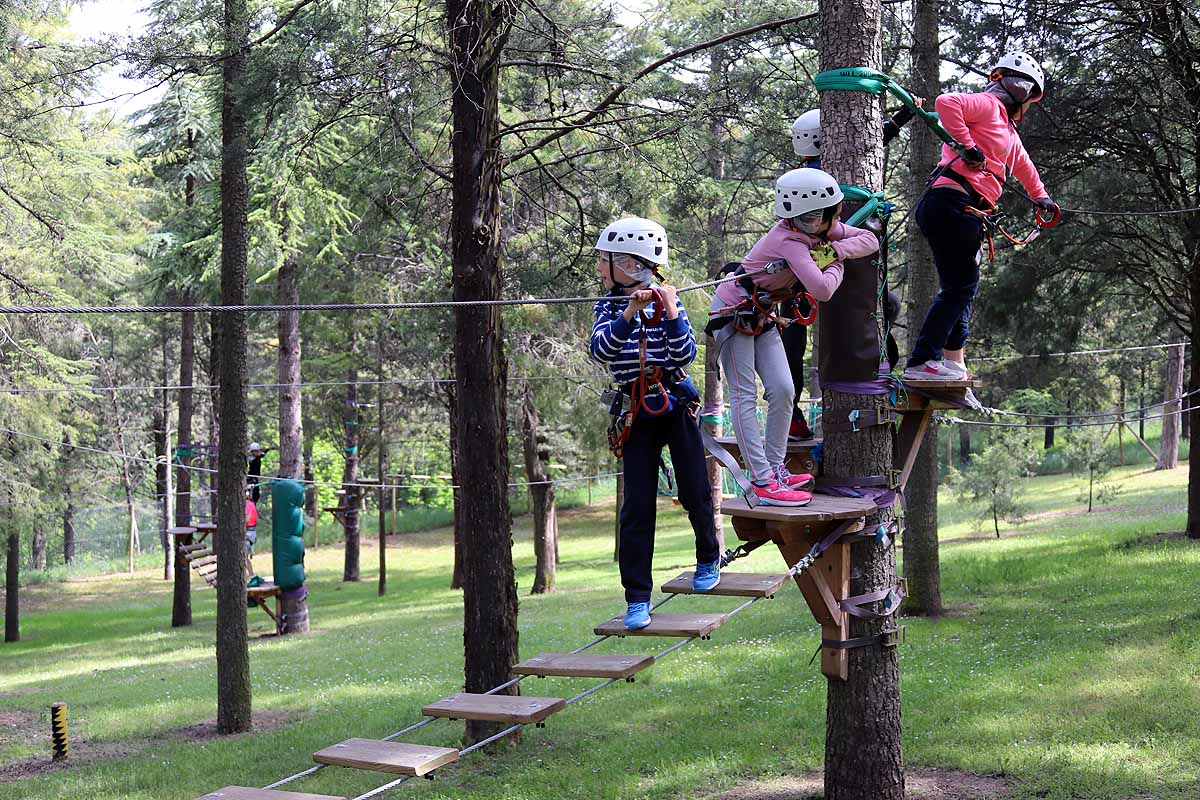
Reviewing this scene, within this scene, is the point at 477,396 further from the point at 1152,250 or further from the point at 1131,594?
the point at 1152,250

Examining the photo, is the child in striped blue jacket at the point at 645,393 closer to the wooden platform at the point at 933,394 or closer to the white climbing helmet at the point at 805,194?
the white climbing helmet at the point at 805,194

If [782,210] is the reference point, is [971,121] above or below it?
above

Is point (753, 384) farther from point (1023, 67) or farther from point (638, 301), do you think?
point (1023, 67)

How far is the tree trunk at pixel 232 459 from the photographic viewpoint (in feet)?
34.5

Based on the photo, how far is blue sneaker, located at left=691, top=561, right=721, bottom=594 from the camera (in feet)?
15.3

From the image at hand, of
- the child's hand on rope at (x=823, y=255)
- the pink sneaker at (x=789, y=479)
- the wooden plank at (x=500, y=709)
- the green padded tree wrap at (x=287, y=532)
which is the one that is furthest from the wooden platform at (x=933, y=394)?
the green padded tree wrap at (x=287, y=532)

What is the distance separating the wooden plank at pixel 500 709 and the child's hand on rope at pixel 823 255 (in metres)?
2.17

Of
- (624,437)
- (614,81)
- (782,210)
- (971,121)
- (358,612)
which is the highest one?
(614,81)

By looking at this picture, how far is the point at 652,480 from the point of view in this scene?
4.74 metres

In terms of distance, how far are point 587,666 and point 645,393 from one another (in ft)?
3.82

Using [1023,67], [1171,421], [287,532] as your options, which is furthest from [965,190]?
[1171,421]

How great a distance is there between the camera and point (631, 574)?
15.3ft

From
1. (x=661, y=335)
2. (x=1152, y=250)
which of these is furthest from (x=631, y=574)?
(x=1152, y=250)

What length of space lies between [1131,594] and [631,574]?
359 inches
